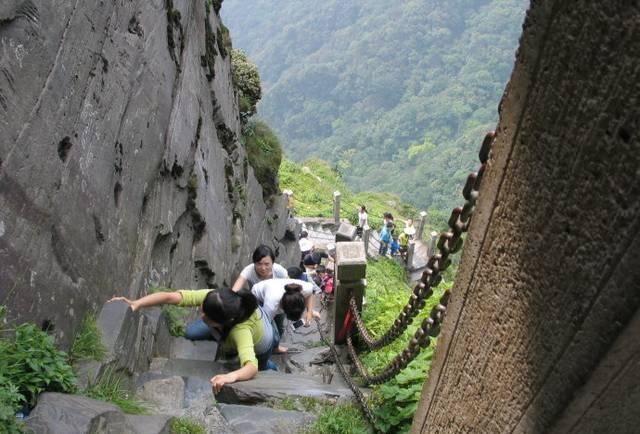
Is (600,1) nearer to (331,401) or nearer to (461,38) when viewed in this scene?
(331,401)

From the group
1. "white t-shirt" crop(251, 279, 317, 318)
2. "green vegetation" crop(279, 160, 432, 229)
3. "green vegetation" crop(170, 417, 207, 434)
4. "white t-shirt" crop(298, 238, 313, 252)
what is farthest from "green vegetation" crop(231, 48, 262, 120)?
"green vegetation" crop(279, 160, 432, 229)

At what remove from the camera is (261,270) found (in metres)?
5.75

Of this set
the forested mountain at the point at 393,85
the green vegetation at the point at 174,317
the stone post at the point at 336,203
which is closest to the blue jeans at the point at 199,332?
the green vegetation at the point at 174,317

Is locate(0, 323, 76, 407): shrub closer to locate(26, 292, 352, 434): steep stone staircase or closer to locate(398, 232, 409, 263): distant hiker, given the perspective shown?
locate(26, 292, 352, 434): steep stone staircase

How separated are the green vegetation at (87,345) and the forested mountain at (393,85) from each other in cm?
5814

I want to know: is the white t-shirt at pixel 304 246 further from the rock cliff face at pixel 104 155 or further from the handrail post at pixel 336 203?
the rock cliff face at pixel 104 155

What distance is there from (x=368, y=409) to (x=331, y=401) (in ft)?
1.45

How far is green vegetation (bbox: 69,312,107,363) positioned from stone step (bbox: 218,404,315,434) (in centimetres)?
101

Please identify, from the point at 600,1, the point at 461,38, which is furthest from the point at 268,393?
the point at 461,38

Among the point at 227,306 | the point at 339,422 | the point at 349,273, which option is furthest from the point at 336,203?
the point at 339,422

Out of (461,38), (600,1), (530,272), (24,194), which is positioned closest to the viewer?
(600,1)

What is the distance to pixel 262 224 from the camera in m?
11.5

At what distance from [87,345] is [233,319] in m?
1.12

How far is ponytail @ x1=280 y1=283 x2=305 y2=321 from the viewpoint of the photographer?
510 cm
